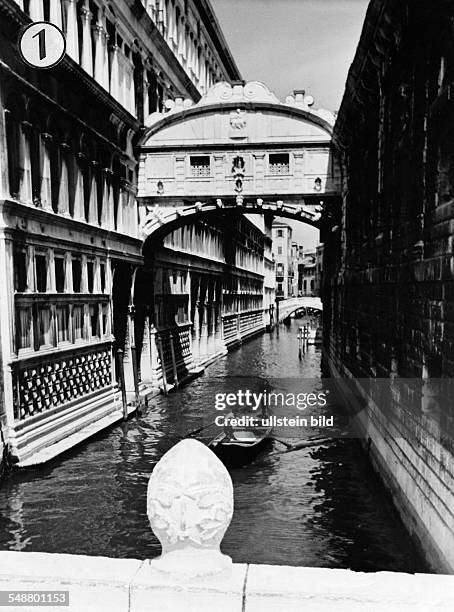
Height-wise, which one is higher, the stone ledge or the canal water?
the stone ledge

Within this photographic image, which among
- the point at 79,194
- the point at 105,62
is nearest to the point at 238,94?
the point at 105,62

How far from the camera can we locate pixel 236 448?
7887 millimetres

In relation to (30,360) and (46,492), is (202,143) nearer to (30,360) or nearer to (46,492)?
(30,360)

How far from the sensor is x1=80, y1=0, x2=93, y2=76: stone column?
921 cm

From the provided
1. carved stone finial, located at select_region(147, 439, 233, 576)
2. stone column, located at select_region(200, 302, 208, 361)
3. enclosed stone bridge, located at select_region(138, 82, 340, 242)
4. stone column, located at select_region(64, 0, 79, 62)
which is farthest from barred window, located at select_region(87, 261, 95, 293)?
stone column, located at select_region(200, 302, 208, 361)

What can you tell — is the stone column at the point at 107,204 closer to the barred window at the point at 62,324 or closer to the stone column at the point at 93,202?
the stone column at the point at 93,202

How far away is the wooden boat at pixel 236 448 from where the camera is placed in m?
7.82

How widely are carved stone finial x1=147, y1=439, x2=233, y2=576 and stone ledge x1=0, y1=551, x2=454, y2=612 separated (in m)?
0.06

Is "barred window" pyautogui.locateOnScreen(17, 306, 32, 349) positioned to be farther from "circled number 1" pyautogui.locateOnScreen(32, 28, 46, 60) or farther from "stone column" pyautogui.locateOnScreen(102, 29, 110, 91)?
"stone column" pyautogui.locateOnScreen(102, 29, 110, 91)

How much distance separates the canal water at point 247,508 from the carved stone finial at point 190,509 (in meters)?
3.62

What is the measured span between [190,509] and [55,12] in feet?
26.2

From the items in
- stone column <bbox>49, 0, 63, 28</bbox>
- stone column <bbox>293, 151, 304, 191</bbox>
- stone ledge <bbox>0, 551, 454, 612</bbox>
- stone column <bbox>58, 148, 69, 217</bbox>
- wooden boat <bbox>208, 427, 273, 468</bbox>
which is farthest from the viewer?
stone column <bbox>293, 151, 304, 191</bbox>

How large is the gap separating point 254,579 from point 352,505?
17.0 feet

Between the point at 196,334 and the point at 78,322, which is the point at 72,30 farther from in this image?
the point at 196,334
